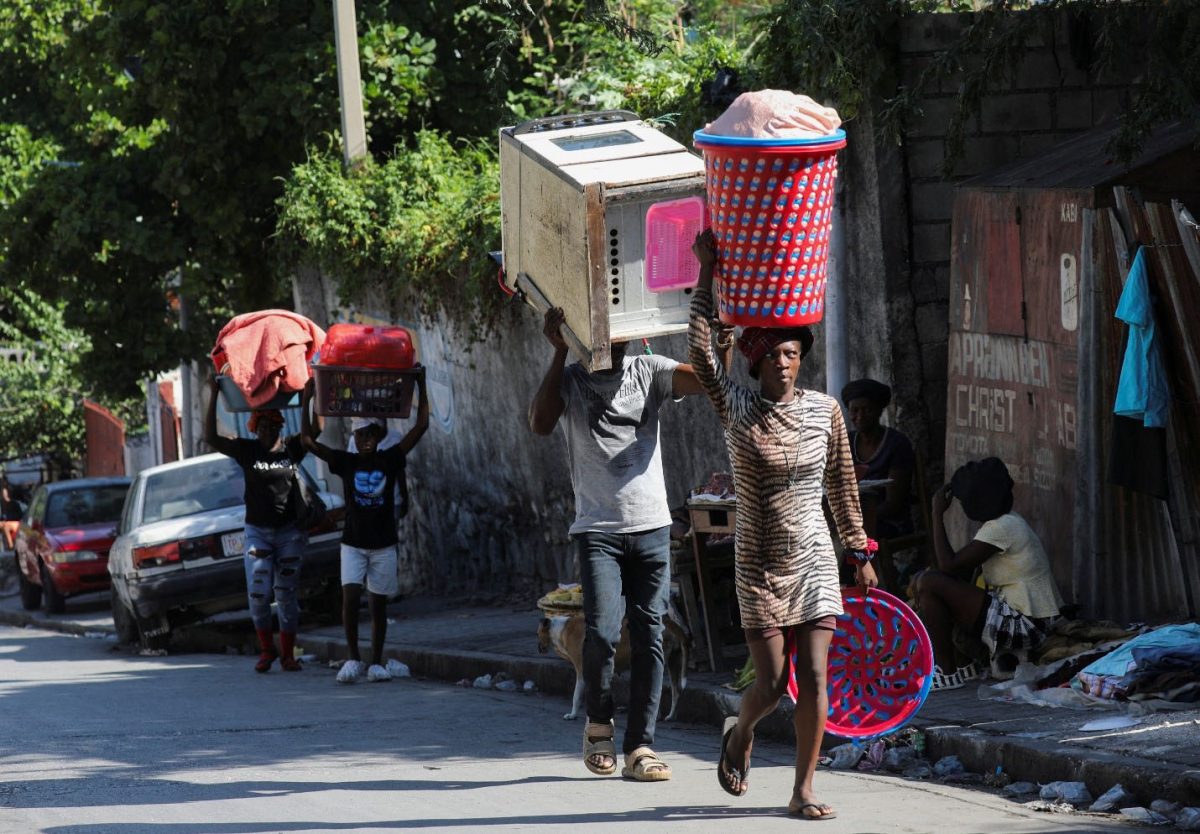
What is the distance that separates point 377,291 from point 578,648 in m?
9.23

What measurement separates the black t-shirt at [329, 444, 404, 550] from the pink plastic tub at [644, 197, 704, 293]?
4.78 meters

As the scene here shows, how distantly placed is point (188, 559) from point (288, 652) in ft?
6.94

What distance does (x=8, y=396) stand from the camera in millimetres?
35188

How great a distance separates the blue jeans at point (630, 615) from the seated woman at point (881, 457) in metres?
2.18

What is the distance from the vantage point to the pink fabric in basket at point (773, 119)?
576 centimetres

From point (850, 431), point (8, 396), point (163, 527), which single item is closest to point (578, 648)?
point (850, 431)

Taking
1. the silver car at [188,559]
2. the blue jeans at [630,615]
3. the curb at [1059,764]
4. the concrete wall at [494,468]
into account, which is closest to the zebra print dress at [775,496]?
the blue jeans at [630,615]

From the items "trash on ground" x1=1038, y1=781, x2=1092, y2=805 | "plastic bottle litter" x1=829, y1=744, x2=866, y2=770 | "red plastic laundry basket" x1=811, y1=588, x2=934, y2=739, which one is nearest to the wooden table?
"plastic bottle litter" x1=829, y1=744, x2=866, y2=770

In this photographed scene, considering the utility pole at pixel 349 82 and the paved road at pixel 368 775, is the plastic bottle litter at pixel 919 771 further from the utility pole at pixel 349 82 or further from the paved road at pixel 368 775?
the utility pole at pixel 349 82

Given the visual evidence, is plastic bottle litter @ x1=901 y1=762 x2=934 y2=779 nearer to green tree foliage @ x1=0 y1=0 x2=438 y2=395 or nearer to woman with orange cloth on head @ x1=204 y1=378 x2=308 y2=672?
woman with orange cloth on head @ x1=204 y1=378 x2=308 y2=672

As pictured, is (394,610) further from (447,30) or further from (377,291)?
(447,30)

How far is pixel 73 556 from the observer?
1941 cm

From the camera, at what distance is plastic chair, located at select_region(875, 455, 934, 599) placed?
8734 millimetres

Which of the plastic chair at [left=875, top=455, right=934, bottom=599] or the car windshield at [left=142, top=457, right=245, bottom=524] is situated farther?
the car windshield at [left=142, top=457, right=245, bottom=524]
